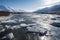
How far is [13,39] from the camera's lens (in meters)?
4.73

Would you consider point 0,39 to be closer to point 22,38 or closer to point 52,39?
point 22,38

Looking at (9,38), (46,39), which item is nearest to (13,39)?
(9,38)

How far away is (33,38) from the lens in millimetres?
4859

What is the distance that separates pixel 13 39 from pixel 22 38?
397mm

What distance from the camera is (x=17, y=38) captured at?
16.0 feet

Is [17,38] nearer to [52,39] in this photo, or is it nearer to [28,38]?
[28,38]

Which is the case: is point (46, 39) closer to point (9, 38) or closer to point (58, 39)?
point (58, 39)

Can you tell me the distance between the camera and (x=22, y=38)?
4.90 meters

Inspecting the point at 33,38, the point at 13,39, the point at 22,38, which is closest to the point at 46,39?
the point at 33,38

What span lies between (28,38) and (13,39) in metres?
0.63

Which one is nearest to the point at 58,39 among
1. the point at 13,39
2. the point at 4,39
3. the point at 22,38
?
the point at 22,38

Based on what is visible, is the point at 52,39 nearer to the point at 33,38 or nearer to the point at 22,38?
the point at 33,38

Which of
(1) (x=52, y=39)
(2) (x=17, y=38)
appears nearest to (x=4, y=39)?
(2) (x=17, y=38)

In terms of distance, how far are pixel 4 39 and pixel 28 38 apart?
0.99 m
